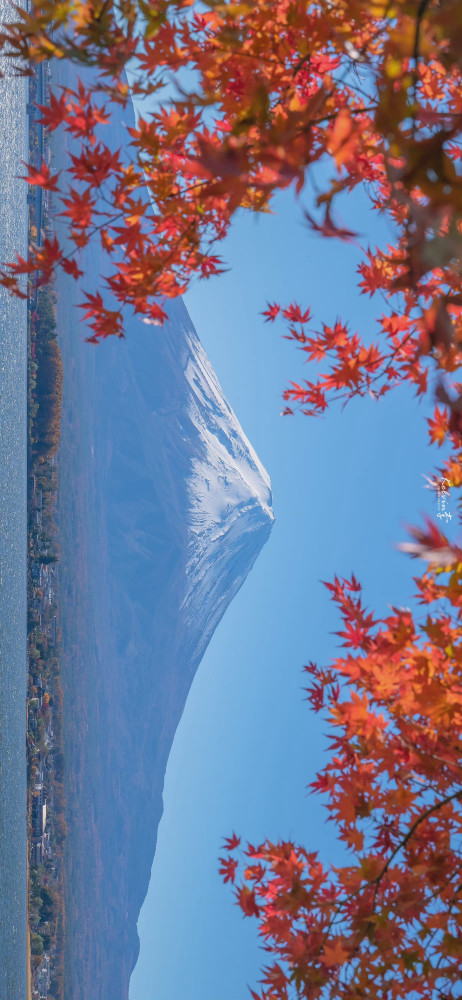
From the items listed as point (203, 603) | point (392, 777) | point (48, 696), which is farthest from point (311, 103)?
point (203, 603)

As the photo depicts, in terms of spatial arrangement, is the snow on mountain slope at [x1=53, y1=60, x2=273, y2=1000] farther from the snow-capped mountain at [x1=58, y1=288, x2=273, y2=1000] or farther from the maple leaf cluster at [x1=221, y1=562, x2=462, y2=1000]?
the maple leaf cluster at [x1=221, y1=562, x2=462, y2=1000]

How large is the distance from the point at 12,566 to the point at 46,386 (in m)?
4.72

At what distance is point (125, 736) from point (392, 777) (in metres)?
30.1

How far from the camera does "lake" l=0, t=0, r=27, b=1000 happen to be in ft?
33.0

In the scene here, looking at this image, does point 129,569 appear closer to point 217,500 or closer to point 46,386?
point 217,500

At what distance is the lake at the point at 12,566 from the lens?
1007 cm

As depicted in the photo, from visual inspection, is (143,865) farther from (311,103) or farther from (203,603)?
(311,103)

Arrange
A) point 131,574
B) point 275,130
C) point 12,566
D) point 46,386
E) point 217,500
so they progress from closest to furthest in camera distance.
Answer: point 275,130
point 12,566
point 46,386
point 131,574
point 217,500

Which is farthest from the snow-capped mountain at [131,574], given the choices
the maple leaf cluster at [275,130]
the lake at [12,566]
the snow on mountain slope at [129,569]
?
the maple leaf cluster at [275,130]

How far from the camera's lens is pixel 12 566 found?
11188 millimetres

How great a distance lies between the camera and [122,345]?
30188 millimetres

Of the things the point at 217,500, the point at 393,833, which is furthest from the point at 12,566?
the point at 217,500

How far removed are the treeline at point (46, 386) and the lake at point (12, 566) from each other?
2.75 feet

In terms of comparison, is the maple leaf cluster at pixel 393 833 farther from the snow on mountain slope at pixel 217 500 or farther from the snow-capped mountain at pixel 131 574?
the snow on mountain slope at pixel 217 500
